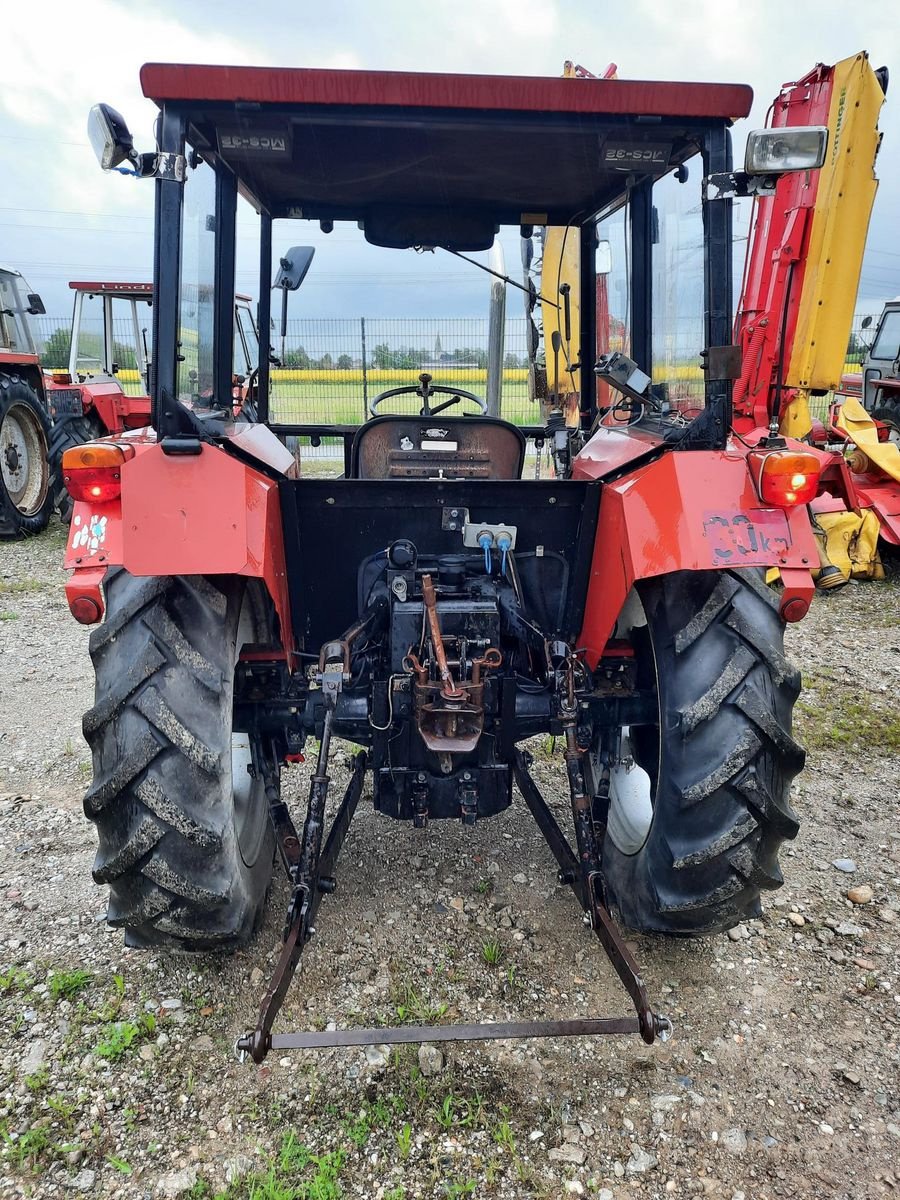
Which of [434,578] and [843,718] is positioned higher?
[434,578]

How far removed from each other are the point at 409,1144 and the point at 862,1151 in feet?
3.39

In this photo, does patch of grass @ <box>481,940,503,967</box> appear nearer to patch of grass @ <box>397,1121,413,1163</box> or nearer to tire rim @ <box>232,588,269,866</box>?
patch of grass @ <box>397,1121,413,1163</box>

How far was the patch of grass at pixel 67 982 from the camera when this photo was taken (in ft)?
7.97

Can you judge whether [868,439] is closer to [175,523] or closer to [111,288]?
[175,523]

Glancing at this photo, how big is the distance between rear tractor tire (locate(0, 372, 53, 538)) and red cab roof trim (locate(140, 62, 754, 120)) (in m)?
7.23

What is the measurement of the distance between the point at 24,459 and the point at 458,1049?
839 centimetres

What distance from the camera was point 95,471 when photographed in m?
2.18

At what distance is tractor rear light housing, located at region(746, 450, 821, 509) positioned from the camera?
6.79ft

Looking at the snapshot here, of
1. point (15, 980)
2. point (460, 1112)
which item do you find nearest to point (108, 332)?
point (15, 980)

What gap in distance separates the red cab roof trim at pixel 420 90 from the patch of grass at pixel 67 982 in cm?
237

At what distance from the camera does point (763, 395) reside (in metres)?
6.65

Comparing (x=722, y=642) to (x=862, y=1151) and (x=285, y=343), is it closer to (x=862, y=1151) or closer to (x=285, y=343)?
(x=862, y=1151)

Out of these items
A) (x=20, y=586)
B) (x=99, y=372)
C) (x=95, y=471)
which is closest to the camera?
(x=95, y=471)

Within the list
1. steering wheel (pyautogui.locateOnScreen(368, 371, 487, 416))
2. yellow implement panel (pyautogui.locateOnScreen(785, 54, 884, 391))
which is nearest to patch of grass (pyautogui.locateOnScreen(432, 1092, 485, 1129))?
steering wheel (pyautogui.locateOnScreen(368, 371, 487, 416))
